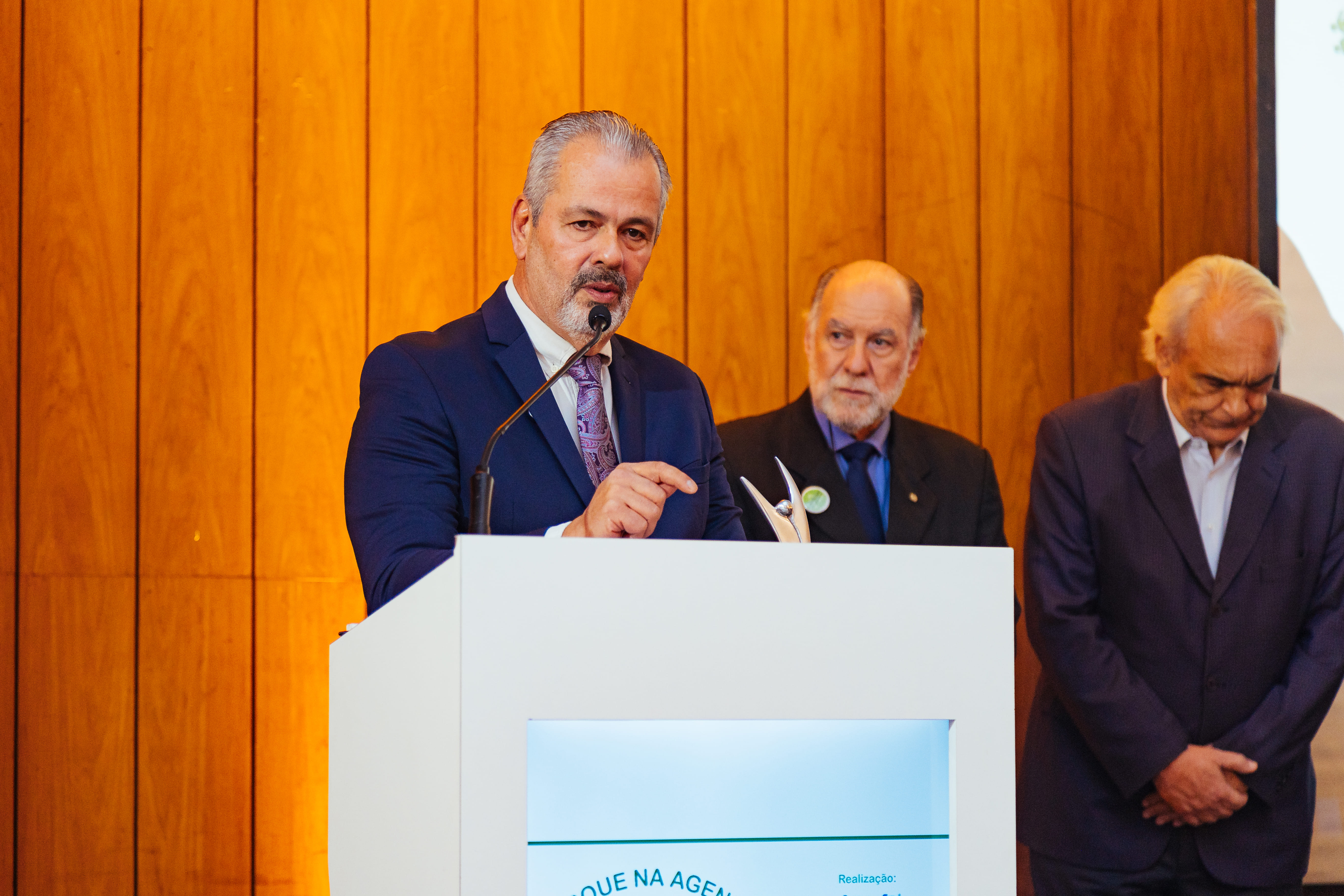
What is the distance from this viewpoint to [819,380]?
283 cm

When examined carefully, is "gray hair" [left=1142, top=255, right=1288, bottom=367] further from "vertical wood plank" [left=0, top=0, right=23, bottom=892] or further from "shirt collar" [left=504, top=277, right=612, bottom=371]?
"vertical wood plank" [left=0, top=0, right=23, bottom=892]

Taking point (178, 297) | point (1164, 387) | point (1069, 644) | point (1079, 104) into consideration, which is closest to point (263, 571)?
point (178, 297)

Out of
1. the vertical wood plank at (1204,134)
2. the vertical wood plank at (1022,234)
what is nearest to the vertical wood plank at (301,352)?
the vertical wood plank at (1022,234)

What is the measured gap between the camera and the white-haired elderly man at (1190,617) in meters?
2.43

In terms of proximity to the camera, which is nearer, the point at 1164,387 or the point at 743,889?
the point at 743,889

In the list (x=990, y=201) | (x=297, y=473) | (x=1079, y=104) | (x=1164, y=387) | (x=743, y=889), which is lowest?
(x=743, y=889)

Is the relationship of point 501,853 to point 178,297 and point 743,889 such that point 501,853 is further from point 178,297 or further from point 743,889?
point 178,297

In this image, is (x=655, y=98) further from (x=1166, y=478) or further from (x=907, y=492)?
(x=1166, y=478)

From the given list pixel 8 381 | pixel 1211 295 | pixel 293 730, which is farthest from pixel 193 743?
pixel 1211 295

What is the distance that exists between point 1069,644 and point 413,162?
1.74 m

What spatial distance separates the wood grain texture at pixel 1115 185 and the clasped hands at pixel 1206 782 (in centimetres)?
115

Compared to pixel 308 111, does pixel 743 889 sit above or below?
below

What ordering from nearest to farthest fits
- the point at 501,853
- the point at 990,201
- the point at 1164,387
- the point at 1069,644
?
the point at 501,853 < the point at 1069,644 < the point at 1164,387 < the point at 990,201

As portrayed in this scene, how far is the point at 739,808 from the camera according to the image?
40.8 inches
